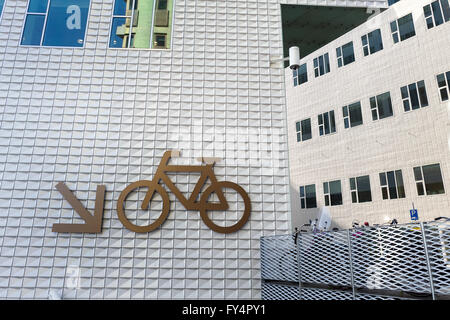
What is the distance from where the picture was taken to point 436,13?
Answer: 538 inches

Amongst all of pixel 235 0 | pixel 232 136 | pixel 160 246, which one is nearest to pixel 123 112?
pixel 232 136

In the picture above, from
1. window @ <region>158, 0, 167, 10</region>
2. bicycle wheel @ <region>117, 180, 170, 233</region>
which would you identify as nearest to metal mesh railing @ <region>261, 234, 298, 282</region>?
bicycle wheel @ <region>117, 180, 170, 233</region>

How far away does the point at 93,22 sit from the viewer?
7637 millimetres

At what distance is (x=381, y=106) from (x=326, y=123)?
3.22m

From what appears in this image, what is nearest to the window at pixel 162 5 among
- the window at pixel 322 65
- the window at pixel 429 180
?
the window at pixel 429 180

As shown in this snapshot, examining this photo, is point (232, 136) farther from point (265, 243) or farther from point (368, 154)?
point (368, 154)

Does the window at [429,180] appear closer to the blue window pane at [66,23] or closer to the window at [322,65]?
the window at [322,65]

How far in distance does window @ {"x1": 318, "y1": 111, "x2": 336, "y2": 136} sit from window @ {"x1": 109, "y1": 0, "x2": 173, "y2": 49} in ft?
40.8

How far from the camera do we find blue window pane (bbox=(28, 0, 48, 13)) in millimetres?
7668

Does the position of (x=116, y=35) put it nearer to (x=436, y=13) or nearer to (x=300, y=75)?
(x=436, y=13)

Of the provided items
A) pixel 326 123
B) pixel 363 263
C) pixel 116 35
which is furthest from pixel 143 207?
pixel 326 123

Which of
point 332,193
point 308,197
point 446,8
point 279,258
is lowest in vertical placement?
point 279,258
